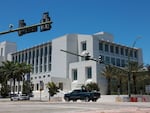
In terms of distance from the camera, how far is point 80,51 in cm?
→ 9206

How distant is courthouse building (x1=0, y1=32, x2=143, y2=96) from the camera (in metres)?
83.2

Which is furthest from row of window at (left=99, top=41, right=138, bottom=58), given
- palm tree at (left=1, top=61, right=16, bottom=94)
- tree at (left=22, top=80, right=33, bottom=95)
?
palm tree at (left=1, top=61, right=16, bottom=94)

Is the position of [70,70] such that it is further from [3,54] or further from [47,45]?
[3,54]

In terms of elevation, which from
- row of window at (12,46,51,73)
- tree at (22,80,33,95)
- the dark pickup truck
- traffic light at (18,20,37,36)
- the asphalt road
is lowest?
the asphalt road

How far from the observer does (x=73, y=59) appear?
9338 cm

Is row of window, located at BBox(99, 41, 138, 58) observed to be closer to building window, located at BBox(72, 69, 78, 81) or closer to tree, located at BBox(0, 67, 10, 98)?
building window, located at BBox(72, 69, 78, 81)

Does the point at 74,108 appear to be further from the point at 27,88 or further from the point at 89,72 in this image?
the point at 27,88

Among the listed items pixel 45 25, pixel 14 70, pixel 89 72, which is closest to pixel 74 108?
pixel 45 25

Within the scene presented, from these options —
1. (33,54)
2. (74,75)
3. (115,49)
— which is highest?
(33,54)

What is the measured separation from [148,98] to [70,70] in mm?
39698

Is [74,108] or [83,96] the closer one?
[74,108]

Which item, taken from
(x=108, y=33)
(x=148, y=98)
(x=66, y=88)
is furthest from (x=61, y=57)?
(x=148, y=98)

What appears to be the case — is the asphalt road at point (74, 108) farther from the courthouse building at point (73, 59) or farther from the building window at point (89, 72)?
the building window at point (89, 72)

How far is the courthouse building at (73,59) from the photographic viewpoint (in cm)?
8325
